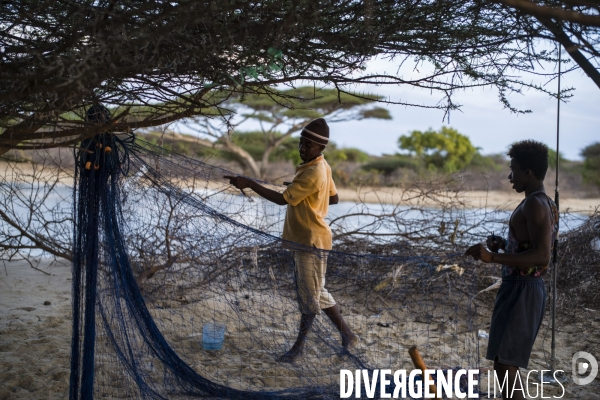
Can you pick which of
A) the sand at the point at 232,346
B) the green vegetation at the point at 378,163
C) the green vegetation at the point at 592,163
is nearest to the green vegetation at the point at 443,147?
the green vegetation at the point at 378,163

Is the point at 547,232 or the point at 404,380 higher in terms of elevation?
the point at 547,232

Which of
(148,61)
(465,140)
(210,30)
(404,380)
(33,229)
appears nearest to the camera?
(148,61)

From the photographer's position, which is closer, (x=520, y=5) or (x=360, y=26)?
(x=520, y=5)

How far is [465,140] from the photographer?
36469mm

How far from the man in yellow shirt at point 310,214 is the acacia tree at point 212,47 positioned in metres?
0.56

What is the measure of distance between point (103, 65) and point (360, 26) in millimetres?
1323

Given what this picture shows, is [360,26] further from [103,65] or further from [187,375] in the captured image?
[187,375]

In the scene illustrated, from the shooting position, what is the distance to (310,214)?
3.87 m

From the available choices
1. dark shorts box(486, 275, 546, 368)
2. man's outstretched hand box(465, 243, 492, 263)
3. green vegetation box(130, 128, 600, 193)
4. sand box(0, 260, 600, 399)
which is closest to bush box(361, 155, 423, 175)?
green vegetation box(130, 128, 600, 193)

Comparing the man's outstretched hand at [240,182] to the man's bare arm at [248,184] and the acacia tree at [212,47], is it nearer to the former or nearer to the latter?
the man's bare arm at [248,184]

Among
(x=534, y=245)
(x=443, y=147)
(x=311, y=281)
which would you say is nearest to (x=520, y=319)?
(x=534, y=245)

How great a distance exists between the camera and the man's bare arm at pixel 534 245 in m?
2.79

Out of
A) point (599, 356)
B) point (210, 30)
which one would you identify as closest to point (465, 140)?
point (599, 356)

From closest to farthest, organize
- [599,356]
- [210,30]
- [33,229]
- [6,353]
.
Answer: [210,30]
[6,353]
[599,356]
[33,229]
